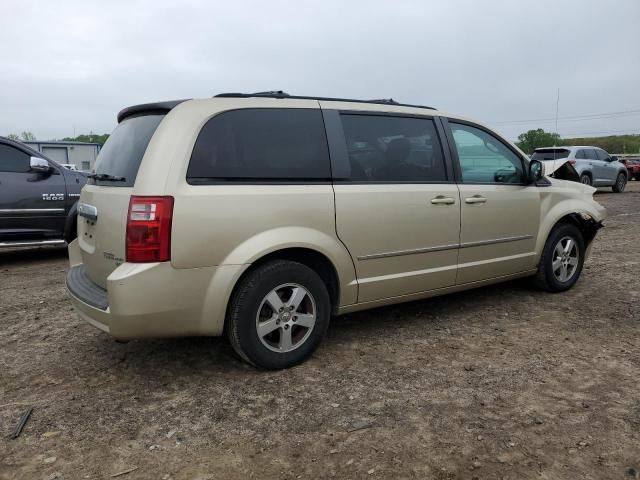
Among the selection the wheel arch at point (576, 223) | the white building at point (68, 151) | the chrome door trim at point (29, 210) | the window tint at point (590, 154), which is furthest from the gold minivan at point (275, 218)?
the white building at point (68, 151)

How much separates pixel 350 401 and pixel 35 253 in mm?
7186

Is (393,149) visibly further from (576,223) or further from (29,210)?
(29,210)

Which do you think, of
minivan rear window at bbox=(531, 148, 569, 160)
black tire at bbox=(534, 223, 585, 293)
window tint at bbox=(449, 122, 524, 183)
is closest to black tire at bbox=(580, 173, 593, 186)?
minivan rear window at bbox=(531, 148, 569, 160)

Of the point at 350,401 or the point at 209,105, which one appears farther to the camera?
the point at 209,105

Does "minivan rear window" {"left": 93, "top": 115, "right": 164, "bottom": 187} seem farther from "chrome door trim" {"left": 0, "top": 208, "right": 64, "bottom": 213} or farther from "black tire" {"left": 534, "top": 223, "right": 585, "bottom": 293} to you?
"chrome door trim" {"left": 0, "top": 208, "right": 64, "bottom": 213}

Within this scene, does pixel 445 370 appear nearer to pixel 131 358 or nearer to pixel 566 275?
pixel 131 358

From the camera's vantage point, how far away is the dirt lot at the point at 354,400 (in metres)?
2.46

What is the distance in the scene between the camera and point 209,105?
3.28 metres

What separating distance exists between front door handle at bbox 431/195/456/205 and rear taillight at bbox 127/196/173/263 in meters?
1.98

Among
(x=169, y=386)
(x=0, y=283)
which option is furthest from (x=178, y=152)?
(x=0, y=283)

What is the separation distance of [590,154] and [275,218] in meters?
16.8

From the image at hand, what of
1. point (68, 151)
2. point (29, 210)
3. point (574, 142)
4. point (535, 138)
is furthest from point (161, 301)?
point (574, 142)

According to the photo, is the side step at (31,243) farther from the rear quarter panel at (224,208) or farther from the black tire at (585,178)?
the black tire at (585,178)

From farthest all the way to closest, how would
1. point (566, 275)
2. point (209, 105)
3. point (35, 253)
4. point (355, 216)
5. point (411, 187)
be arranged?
point (35, 253), point (566, 275), point (411, 187), point (355, 216), point (209, 105)
